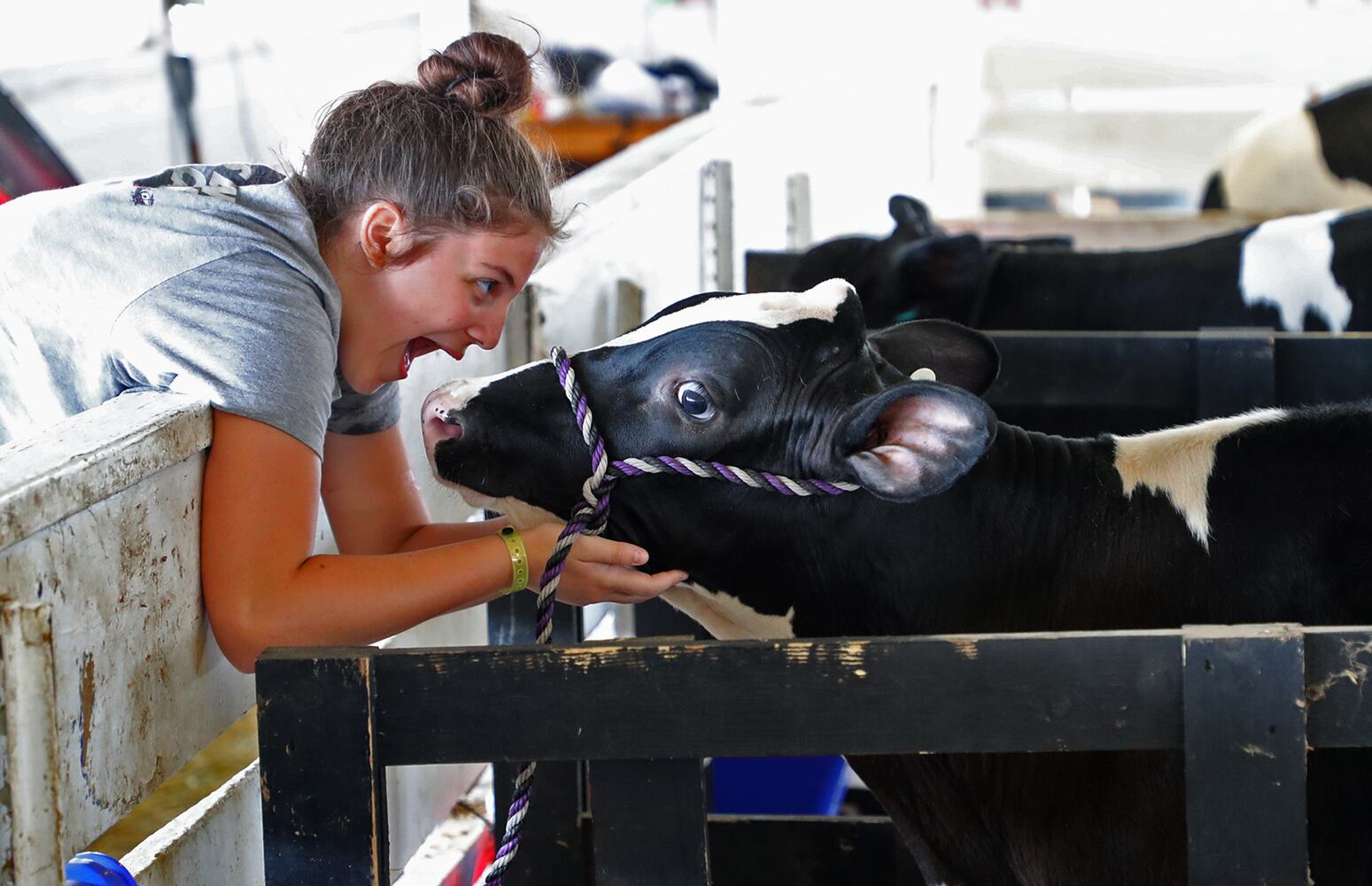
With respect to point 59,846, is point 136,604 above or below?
above

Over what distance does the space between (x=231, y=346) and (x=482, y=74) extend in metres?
0.56

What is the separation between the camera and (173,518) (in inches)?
61.2

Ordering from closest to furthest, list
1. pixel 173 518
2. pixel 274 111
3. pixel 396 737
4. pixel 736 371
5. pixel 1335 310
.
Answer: pixel 396 737 → pixel 173 518 → pixel 736 371 → pixel 1335 310 → pixel 274 111

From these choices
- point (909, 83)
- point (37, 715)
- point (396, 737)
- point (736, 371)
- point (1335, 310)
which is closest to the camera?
point (37, 715)

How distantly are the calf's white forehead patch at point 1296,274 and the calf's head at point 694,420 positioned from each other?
7.29 ft

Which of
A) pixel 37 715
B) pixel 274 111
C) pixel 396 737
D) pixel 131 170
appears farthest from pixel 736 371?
pixel 131 170

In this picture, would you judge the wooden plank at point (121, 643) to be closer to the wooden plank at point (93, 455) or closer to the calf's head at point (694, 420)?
the wooden plank at point (93, 455)

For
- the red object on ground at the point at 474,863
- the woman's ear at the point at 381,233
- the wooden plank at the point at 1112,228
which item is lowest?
the red object on ground at the point at 474,863

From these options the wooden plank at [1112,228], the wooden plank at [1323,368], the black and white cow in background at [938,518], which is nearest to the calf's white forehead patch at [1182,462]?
the black and white cow in background at [938,518]

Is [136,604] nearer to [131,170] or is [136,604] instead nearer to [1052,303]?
[1052,303]

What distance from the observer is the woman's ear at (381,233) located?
1854 mm

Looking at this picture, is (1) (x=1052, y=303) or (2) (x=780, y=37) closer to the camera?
(1) (x=1052, y=303)

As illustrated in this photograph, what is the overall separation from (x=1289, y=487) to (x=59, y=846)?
1458mm

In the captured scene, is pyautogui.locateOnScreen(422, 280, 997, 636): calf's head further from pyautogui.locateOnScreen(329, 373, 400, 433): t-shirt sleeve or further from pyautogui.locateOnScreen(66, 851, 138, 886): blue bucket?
pyautogui.locateOnScreen(66, 851, 138, 886): blue bucket
